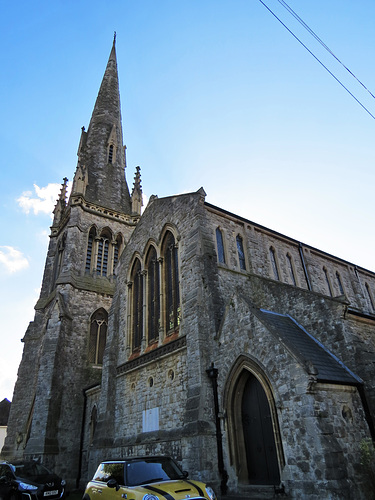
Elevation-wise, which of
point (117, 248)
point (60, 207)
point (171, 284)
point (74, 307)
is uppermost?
point (60, 207)

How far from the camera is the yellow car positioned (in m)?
5.79

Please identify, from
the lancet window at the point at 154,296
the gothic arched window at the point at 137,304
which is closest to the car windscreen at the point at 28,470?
the lancet window at the point at 154,296

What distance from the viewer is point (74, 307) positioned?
21.6 meters

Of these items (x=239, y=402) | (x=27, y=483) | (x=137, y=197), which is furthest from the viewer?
(x=137, y=197)

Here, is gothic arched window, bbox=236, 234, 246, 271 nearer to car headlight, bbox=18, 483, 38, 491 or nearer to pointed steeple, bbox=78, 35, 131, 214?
car headlight, bbox=18, 483, 38, 491

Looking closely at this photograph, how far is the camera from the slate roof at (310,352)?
8.03 m

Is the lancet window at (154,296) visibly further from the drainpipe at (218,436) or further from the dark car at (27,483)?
the dark car at (27,483)

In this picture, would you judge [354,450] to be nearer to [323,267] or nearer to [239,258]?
[239,258]

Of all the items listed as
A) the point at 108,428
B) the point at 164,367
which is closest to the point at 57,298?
the point at 108,428

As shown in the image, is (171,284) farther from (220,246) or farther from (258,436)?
(258,436)

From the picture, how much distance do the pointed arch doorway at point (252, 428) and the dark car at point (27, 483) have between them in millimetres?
5396

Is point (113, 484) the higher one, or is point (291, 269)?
point (291, 269)

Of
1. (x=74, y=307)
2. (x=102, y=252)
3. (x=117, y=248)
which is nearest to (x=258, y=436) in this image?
(x=74, y=307)

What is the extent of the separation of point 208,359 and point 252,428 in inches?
86.7
